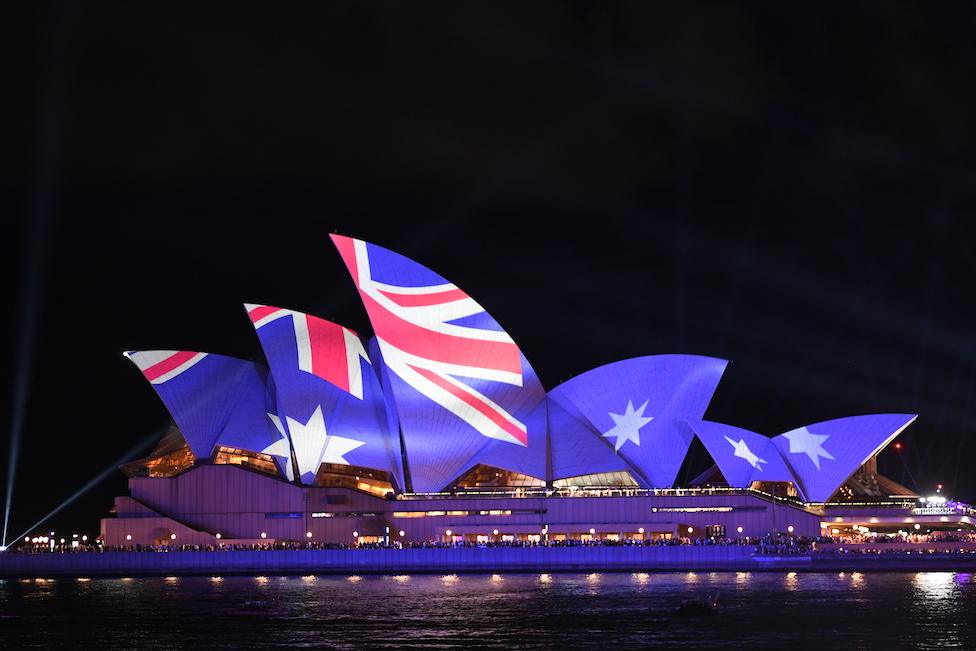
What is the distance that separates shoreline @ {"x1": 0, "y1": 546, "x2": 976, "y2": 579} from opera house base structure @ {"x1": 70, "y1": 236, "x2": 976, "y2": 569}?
3.37 m

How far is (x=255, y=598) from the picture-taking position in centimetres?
5516

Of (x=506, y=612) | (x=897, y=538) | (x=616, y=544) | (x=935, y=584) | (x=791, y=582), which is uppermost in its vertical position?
(x=616, y=544)

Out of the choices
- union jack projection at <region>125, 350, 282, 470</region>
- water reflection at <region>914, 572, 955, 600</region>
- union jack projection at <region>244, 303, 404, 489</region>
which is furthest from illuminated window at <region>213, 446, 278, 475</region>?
water reflection at <region>914, 572, 955, 600</region>

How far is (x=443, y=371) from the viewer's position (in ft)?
252

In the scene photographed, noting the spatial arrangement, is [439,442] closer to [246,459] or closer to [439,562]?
[439,562]

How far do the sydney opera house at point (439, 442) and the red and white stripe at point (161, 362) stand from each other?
10 cm

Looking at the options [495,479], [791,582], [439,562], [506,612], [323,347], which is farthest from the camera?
[495,479]

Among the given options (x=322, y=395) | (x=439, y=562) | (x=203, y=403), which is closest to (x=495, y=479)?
(x=439, y=562)

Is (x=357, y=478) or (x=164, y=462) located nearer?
(x=357, y=478)

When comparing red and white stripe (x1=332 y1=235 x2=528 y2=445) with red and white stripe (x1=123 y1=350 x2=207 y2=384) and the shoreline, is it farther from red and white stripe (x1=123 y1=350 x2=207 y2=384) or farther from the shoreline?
red and white stripe (x1=123 y1=350 x2=207 y2=384)

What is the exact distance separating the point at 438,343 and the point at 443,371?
1.70m

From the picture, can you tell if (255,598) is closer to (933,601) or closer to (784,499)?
(933,601)

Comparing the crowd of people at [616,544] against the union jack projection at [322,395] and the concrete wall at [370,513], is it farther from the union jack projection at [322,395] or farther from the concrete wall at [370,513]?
the union jack projection at [322,395]

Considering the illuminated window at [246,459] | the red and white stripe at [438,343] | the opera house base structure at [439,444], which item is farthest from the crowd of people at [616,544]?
the red and white stripe at [438,343]
